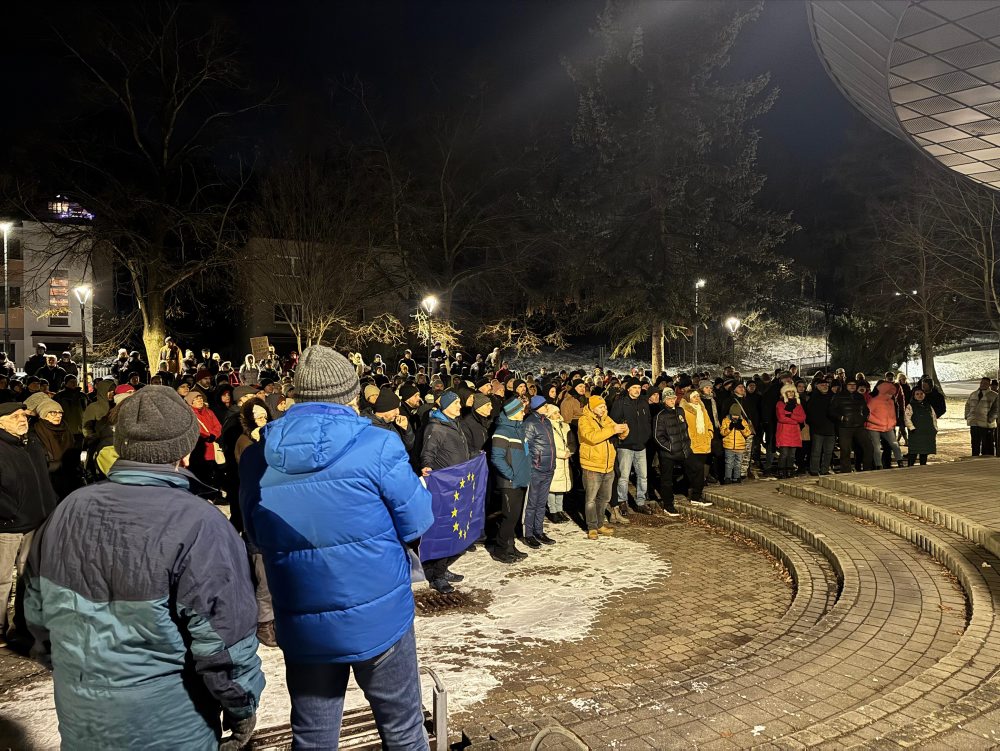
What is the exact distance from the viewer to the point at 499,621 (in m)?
6.46

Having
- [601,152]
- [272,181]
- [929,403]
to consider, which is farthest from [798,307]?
[272,181]

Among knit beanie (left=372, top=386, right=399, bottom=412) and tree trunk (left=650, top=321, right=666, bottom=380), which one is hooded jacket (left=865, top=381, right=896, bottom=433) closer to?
knit beanie (left=372, top=386, right=399, bottom=412)

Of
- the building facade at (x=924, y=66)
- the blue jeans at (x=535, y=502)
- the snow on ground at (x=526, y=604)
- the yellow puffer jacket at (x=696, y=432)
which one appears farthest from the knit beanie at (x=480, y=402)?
the building facade at (x=924, y=66)

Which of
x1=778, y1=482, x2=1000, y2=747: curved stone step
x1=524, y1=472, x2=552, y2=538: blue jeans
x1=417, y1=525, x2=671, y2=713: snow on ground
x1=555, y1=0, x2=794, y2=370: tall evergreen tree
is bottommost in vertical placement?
x1=417, y1=525, x2=671, y2=713: snow on ground

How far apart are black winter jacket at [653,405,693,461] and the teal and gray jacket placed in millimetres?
8738

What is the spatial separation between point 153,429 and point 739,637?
215 inches

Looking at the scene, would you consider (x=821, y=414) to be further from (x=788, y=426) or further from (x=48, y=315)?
(x=48, y=315)

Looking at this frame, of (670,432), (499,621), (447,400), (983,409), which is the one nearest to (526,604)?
(499,621)

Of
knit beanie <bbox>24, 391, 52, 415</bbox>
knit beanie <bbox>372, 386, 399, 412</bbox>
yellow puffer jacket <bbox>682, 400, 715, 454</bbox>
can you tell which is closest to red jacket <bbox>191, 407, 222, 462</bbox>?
knit beanie <bbox>24, 391, 52, 415</bbox>

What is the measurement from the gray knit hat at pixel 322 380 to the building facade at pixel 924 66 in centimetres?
891

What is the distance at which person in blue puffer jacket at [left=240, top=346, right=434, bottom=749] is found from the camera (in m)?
2.76

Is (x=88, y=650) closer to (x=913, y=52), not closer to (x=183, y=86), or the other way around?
(x=913, y=52)

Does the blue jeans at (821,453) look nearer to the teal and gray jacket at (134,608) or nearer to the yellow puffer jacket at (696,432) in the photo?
the yellow puffer jacket at (696,432)

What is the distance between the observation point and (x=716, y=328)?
4284 cm
